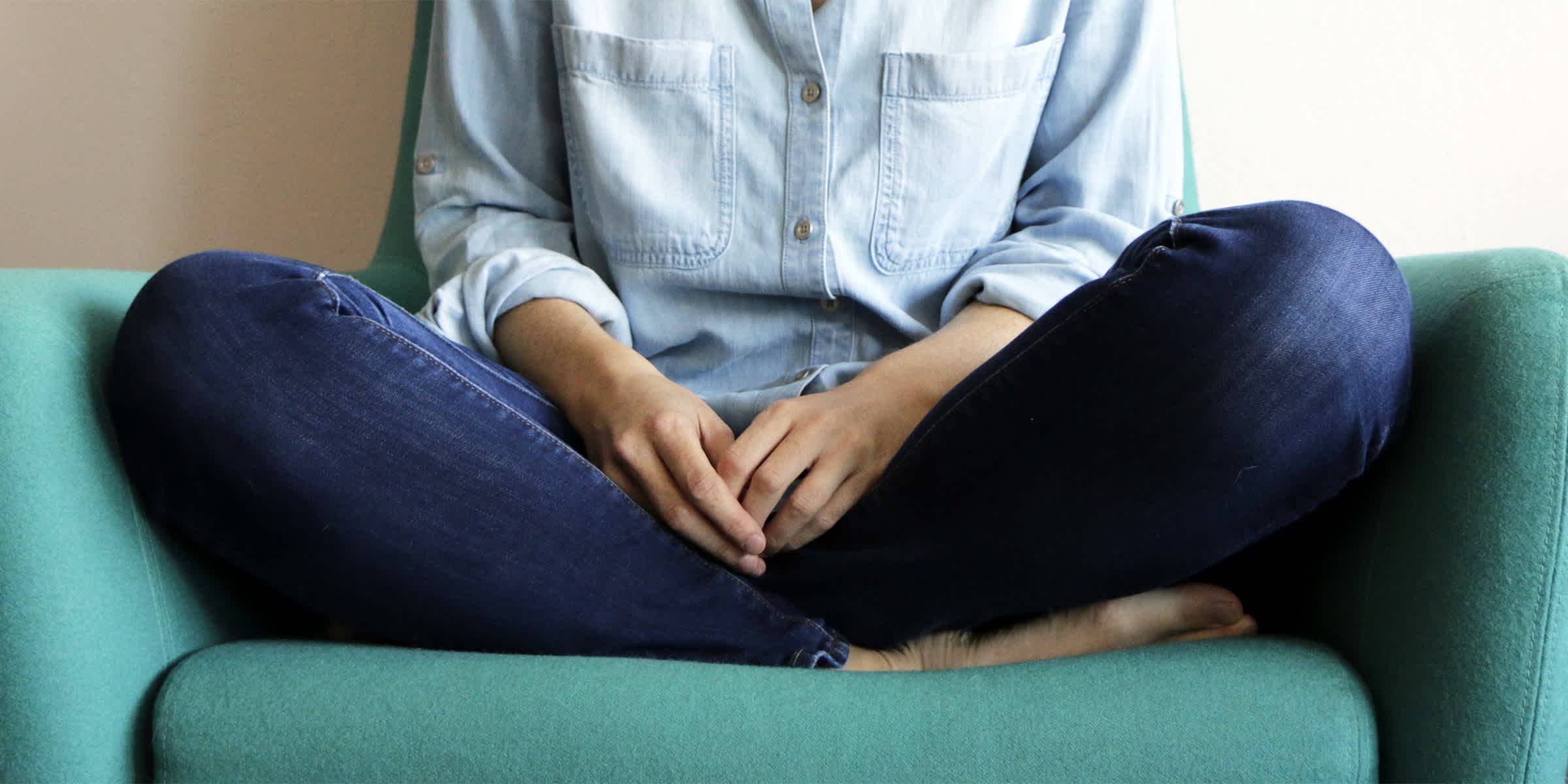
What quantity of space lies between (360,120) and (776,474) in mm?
909

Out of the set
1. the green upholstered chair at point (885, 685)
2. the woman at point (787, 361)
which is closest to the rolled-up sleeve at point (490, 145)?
the woman at point (787, 361)

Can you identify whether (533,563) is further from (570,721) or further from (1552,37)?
(1552,37)

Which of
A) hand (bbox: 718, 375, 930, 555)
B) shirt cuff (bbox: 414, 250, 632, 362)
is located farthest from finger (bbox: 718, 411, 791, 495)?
shirt cuff (bbox: 414, 250, 632, 362)

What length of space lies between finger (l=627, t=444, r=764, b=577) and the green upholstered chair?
0.30 feet

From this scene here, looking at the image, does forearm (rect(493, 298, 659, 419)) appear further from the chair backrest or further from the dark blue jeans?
the chair backrest

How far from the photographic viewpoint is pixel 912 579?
66 cm

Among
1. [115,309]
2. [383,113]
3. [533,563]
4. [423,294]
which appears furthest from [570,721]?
[383,113]

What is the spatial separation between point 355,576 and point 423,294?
0.50m

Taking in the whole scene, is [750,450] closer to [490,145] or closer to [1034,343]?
[1034,343]

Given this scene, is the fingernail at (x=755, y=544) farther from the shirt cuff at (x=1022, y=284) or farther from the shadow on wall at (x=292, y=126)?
the shadow on wall at (x=292, y=126)

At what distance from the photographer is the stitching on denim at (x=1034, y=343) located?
1.94ft

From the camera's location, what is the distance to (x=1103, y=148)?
0.85m

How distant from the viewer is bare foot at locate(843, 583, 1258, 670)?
0.67 meters

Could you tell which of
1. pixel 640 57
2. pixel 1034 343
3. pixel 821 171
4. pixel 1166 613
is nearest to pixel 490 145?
pixel 640 57
